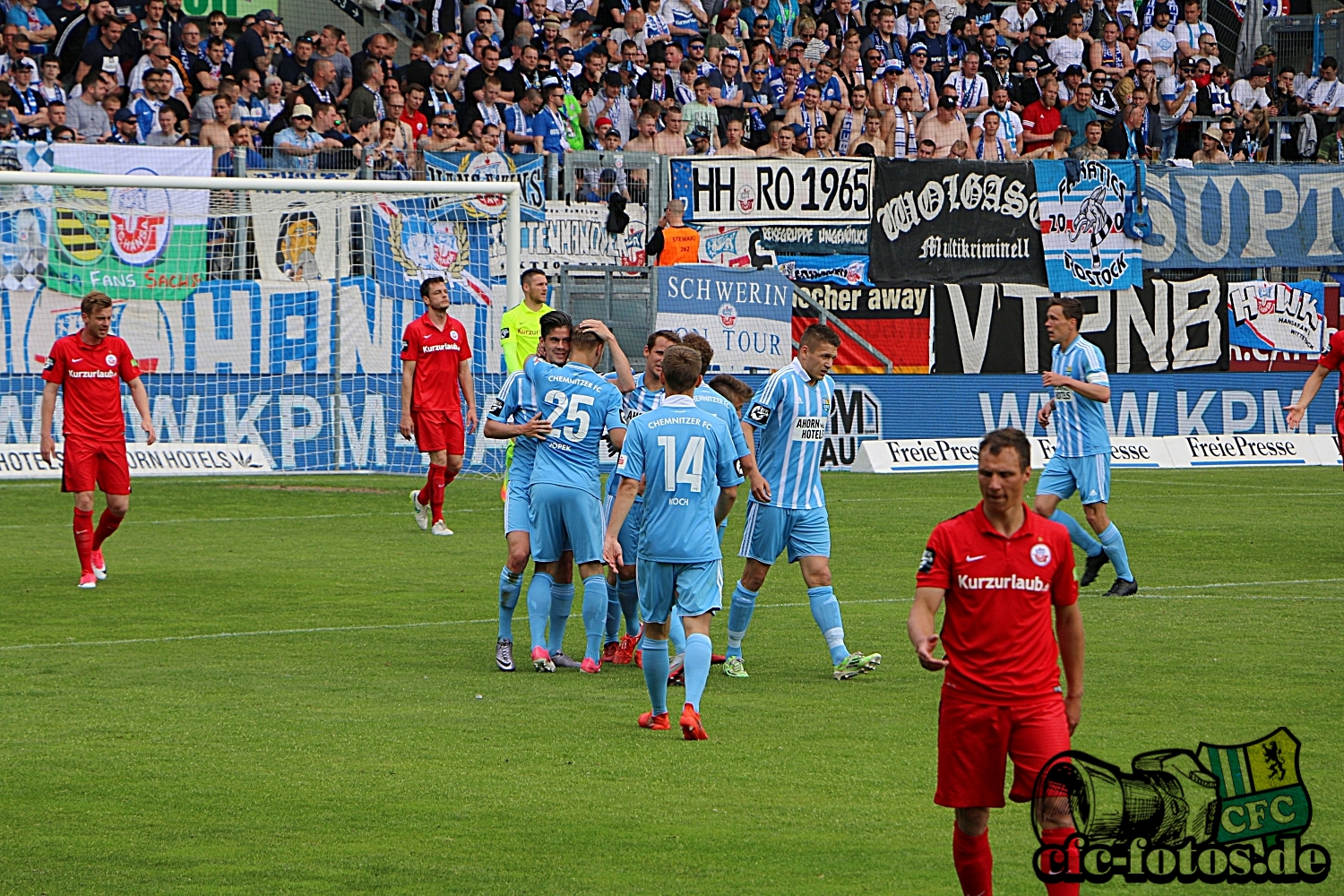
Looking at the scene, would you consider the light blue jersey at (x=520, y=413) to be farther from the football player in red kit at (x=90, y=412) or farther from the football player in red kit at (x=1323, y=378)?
the football player in red kit at (x=1323, y=378)

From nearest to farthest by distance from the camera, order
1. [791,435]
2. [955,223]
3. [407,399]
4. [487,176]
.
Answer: [791,435] → [407,399] → [487,176] → [955,223]

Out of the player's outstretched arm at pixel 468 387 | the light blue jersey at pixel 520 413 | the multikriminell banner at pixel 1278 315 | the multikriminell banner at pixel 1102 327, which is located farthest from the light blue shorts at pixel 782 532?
the multikriminell banner at pixel 1278 315

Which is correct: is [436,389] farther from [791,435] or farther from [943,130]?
[943,130]

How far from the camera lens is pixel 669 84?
26719 mm

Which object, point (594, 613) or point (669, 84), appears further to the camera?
point (669, 84)

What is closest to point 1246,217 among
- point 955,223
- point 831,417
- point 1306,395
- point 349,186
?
point 955,223

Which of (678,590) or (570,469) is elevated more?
(570,469)

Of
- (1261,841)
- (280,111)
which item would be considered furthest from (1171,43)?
(1261,841)

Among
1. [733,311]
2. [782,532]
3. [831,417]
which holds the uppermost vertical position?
[733,311]

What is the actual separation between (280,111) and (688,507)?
55.0 feet

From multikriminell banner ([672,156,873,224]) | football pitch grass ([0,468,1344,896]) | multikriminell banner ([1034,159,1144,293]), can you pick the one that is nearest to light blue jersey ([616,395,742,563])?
football pitch grass ([0,468,1344,896])

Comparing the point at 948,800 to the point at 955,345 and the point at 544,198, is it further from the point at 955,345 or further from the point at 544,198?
the point at 955,345

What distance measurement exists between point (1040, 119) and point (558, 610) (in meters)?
20.6

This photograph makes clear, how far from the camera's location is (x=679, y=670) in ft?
34.1
